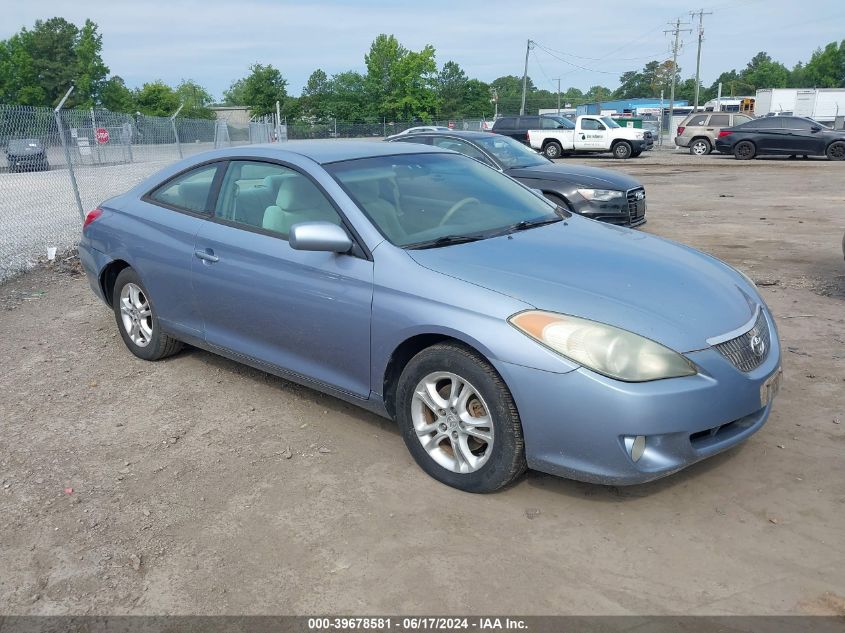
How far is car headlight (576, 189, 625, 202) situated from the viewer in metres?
8.88

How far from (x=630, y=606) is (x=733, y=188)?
1576 centimetres

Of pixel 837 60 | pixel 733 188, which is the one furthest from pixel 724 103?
→ pixel 733 188

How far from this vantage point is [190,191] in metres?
4.91

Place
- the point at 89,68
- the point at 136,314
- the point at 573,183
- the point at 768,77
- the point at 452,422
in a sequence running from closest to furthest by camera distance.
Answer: the point at 452,422, the point at 136,314, the point at 573,183, the point at 89,68, the point at 768,77

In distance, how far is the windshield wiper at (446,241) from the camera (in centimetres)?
381

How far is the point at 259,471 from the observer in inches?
151

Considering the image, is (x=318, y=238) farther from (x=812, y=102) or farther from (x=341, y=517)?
(x=812, y=102)

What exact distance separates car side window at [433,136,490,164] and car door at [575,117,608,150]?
779 inches

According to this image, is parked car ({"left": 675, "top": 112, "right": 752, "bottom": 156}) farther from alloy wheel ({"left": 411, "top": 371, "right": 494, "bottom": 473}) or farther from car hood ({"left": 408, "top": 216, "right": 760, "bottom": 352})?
alloy wheel ({"left": 411, "top": 371, "right": 494, "bottom": 473})

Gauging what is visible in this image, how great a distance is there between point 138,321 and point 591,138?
1019 inches

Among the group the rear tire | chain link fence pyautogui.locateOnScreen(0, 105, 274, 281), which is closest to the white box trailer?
the rear tire

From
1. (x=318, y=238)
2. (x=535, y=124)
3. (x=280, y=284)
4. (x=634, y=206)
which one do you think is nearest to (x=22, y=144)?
(x=280, y=284)

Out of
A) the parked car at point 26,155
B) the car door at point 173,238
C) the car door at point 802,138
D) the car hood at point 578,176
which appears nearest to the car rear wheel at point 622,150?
the car door at point 802,138

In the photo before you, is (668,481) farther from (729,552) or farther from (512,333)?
(512,333)
